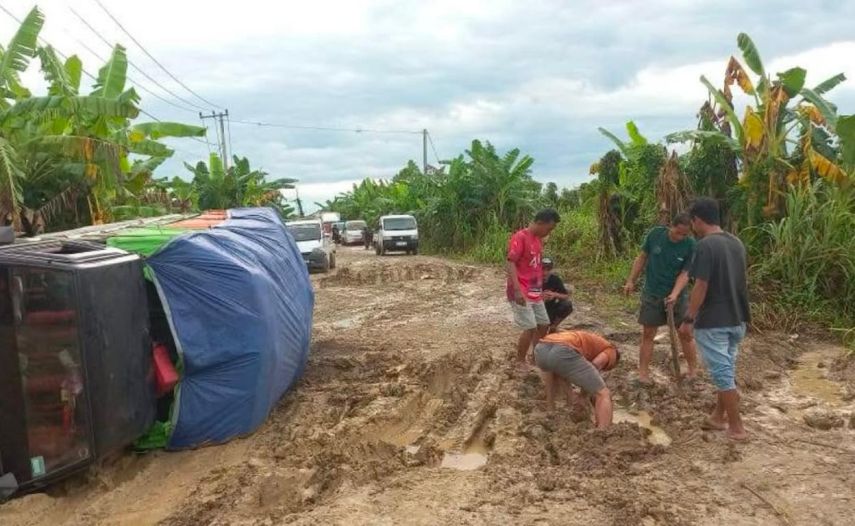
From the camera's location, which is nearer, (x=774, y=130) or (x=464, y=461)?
(x=464, y=461)

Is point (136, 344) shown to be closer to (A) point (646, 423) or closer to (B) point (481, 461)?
(B) point (481, 461)

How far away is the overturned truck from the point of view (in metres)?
4.55

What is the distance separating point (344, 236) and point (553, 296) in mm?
36284

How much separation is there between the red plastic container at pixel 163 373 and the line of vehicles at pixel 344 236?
607 cm

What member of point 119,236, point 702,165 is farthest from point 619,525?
point 702,165

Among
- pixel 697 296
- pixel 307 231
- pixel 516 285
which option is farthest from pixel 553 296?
pixel 307 231

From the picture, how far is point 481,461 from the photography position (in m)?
5.33

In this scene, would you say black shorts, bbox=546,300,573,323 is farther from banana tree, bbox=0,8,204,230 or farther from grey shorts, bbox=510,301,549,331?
banana tree, bbox=0,8,204,230

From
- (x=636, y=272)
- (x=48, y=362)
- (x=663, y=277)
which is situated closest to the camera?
(x=48, y=362)

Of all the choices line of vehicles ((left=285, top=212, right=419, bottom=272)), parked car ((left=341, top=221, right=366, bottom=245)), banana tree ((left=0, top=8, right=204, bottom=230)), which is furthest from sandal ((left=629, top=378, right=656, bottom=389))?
parked car ((left=341, top=221, right=366, bottom=245))

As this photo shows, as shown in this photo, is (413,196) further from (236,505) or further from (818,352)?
(236,505)

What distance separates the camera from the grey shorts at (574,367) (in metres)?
5.68

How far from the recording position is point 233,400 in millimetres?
5672

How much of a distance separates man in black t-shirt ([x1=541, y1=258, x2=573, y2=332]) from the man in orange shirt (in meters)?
1.95
